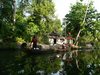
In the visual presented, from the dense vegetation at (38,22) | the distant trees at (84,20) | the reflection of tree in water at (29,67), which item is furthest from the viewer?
the distant trees at (84,20)

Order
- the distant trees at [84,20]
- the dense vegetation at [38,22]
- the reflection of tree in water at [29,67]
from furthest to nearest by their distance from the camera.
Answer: the distant trees at [84,20] < the dense vegetation at [38,22] < the reflection of tree in water at [29,67]

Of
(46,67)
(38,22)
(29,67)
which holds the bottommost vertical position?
(46,67)

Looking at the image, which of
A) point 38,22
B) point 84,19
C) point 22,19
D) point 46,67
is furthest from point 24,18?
point 46,67

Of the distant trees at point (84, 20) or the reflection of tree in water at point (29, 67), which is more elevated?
the distant trees at point (84, 20)

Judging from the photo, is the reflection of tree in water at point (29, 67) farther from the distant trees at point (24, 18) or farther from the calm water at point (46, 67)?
the distant trees at point (24, 18)

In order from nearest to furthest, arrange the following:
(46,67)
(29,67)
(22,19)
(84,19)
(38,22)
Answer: (29,67) → (46,67) → (22,19) → (38,22) → (84,19)

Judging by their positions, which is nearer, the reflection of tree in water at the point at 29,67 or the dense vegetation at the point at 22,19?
the reflection of tree in water at the point at 29,67

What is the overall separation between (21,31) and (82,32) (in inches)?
1077

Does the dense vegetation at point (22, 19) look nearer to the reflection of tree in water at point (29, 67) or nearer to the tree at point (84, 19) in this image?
the tree at point (84, 19)

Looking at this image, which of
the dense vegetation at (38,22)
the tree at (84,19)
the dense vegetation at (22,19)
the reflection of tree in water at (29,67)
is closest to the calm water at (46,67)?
the reflection of tree in water at (29,67)

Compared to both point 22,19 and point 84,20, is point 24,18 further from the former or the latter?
point 84,20

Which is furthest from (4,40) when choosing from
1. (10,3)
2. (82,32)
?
(82,32)

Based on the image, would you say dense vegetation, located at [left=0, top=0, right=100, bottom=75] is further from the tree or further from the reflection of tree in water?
the reflection of tree in water

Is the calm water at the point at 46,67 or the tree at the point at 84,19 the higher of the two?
the tree at the point at 84,19
